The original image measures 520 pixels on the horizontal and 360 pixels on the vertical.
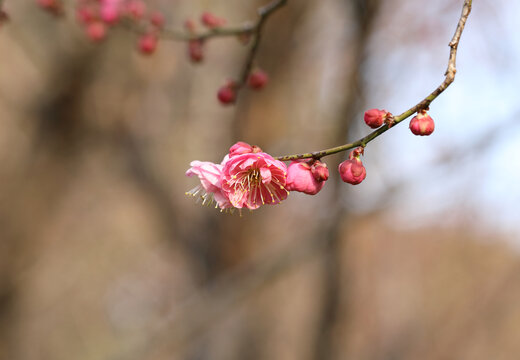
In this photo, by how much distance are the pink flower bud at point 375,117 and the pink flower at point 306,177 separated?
4.2 inches

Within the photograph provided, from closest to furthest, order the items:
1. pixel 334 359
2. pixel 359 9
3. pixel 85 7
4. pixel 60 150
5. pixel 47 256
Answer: pixel 85 7 → pixel 359 9 → pixel 334 359 → pixel 60 150 → pixel 47 256

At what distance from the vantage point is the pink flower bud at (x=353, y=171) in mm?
853

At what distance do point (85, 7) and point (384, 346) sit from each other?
10.9 ft

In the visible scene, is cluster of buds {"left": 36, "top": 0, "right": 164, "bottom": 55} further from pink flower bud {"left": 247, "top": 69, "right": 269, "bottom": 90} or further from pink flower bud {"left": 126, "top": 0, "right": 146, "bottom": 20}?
pink flower bud {"left": 247, "top": 69, "right": 269, "bottom": 90}

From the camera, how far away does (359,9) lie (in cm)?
262

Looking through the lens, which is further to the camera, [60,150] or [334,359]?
[60,150]

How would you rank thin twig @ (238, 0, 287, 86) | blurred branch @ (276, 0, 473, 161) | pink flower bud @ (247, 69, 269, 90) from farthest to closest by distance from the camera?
pink flower bud @ (247, 69, 269, 90), thin twig @ (238, 0, 287, 86), blurred branch @ (276, 0, 473, 161)

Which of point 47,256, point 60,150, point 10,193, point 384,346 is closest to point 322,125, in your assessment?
point 384,346

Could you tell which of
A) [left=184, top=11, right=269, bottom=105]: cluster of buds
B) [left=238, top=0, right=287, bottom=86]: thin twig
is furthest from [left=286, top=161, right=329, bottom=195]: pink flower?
[left=184, top=11, right=269, bottom=105]: cluster of buds

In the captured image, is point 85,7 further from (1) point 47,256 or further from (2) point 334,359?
(1) point 47,256

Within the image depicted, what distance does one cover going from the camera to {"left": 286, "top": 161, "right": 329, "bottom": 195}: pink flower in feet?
2.80

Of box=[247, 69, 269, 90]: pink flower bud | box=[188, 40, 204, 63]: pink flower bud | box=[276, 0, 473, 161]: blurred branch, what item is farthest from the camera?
box=[188, 40, 204, 63]: pink flower bud

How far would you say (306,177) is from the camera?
0.86 meters

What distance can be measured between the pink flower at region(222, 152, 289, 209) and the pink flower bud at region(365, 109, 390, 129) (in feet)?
0.55
